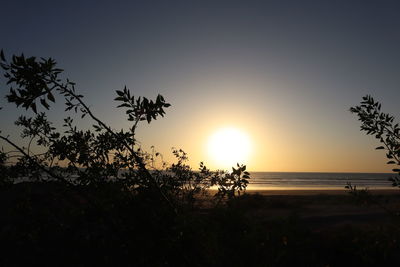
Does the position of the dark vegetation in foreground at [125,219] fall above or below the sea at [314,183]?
above

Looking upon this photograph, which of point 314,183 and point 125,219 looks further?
point 314,183

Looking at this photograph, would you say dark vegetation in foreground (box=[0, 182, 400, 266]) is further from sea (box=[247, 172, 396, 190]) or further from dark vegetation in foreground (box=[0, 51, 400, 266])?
sea (box=[247, 172, 396, 190])

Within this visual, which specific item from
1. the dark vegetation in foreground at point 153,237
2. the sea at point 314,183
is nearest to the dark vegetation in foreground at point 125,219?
the dark vegetation in foreground at point 153,237

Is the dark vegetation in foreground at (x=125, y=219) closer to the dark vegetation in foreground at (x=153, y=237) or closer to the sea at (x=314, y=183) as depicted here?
the dark vegetation in foreground at (x=153, y=237)

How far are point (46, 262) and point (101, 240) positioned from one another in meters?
2.85

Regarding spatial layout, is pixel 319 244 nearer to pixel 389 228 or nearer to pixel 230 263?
pixel 230 263

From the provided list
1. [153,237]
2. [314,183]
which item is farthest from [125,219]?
[314,183]

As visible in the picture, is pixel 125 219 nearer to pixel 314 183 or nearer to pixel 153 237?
pixel 153 237

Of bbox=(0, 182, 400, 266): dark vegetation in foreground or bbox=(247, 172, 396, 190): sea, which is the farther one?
bbox=(247, 172, 396, 190): sea

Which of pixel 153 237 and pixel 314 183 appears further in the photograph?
pixel 314 183

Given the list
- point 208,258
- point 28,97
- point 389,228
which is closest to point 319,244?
point 389,228

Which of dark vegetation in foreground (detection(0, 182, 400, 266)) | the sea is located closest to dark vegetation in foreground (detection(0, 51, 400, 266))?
dark vegetation in foreground (detection(0, 182, 400, 266))

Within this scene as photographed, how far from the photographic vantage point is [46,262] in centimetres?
851

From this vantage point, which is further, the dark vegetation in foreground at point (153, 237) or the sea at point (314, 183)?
the sea at point (314, 183)
